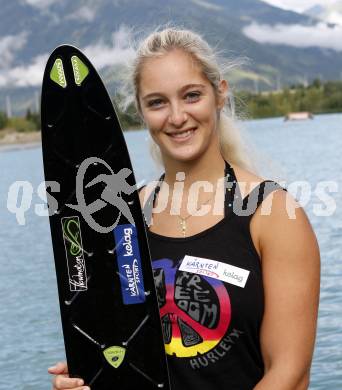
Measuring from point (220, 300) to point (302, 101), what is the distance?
384ft

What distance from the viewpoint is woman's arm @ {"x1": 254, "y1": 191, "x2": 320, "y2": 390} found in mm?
2266

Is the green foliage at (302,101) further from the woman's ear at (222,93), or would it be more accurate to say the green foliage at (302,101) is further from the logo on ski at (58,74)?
the woman's ear at (222,93)

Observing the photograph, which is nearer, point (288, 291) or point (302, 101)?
point (288, 291)

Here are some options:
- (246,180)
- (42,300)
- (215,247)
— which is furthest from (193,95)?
(42,300)

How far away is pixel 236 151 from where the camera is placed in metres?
2.68

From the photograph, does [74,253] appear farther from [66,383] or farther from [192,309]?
[192,309]

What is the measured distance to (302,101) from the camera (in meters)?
A: 117

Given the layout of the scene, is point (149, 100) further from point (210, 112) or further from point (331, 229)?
point (331, 229)

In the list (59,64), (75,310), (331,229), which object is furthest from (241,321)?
(331,229)

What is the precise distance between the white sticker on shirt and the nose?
406mm

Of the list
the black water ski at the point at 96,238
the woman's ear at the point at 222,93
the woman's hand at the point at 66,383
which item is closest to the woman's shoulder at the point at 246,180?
the woman's ear at the point at 222,93

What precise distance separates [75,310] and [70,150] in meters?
0.59

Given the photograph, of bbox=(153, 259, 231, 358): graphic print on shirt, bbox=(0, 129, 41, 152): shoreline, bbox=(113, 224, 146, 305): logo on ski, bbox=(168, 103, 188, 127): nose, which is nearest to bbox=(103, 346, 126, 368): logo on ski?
bbox=(113, 224, 146, 305): logo on ski

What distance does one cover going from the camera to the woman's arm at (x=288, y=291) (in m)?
2.27
